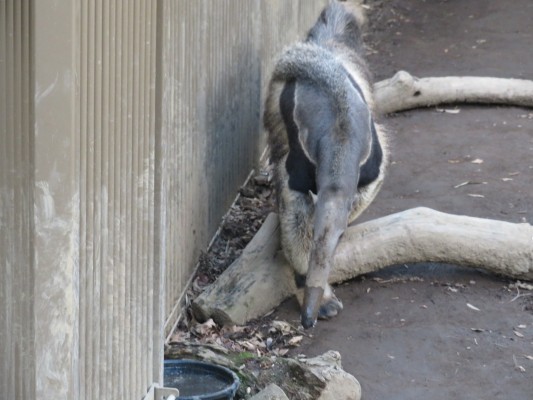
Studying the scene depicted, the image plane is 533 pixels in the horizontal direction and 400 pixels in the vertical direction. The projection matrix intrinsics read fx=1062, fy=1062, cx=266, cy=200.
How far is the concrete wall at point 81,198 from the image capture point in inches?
128

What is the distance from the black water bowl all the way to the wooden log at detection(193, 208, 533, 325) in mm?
1234

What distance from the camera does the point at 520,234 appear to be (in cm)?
647

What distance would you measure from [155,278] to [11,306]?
2.86 ft

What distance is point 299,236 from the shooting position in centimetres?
642

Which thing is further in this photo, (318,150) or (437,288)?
(437,288)

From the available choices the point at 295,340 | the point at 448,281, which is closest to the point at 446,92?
the point at 448,281

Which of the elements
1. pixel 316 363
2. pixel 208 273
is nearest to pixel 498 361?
pixel 316 363

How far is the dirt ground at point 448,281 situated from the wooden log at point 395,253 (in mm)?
155

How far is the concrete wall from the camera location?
3.25m

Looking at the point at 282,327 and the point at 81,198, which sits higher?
the point at 81,198

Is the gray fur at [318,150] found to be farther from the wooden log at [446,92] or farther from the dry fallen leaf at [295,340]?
the wooden log at [446,92]

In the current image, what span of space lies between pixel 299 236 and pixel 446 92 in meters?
4.45

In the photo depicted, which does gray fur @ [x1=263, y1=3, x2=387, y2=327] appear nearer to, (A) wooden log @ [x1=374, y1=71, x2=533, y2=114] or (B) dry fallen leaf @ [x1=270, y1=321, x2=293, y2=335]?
(B) dry fallen leaf @ [x1=270, y1=321, x2=293, y2=335]

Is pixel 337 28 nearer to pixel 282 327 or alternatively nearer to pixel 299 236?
pixel 299 236
